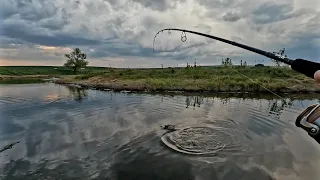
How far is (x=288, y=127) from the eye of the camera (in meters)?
17.9

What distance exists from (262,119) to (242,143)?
7.11m

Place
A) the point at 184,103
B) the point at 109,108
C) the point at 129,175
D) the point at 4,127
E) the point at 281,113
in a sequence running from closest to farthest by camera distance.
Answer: the point at 129,175
the point at 4,127
the point at 281,113
the point at 109,108
the point at 184,103

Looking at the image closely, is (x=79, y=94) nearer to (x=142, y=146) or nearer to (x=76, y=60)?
(x=142, y=146)

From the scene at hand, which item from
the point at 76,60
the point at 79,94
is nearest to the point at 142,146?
the point at 79,94

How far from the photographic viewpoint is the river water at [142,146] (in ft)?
35.0

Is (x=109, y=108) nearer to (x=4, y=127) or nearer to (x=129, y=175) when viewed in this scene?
(x=4, y=127)

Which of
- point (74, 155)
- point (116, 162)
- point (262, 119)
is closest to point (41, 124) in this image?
point (74, 155)

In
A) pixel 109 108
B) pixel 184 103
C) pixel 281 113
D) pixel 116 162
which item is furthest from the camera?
pixel 184 103

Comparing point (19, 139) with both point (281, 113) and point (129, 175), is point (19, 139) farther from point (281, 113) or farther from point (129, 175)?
point (281, 113)

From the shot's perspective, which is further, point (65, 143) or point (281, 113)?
point (281, 113)

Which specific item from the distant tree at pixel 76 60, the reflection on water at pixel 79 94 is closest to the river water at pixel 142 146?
the reflection on water at pixel 79 94

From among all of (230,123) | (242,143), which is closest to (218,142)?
(242,143)

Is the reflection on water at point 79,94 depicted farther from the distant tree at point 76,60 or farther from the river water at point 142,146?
the distant tree at point 76,60

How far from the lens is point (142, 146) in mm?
13812
